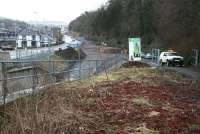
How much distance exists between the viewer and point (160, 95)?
20.9 m

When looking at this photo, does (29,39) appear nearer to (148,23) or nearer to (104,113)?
(104,113)

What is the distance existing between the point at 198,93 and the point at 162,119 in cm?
829

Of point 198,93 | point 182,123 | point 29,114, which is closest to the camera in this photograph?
point 29,114

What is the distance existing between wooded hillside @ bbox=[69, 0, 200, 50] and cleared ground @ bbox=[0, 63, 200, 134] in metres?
41.7

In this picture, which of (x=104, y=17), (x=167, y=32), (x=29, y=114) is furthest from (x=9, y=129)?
(x=104, y=17)

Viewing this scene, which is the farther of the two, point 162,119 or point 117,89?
point 117,89

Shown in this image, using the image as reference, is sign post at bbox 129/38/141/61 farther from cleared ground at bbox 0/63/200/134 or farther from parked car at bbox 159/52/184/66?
cleared ground at bbox 0/63/200/134

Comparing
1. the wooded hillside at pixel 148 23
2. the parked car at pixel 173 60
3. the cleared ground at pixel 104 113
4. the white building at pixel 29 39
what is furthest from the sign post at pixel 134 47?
the cleared ground at pixel 104 113

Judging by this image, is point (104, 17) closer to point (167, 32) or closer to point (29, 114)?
point (167, 32)

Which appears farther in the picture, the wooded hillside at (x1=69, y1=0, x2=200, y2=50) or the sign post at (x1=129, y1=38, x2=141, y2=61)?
the wooded hillside at (x1=69, y1=0, x2=200, y2=50)

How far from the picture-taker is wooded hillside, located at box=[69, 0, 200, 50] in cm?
6594

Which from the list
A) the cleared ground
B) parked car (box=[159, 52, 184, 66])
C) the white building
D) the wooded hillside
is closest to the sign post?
the white building

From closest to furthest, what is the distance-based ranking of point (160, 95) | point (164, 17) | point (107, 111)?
point (107, 111), point (160, 95), point (164, 17)

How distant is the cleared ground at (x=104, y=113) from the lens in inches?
467
